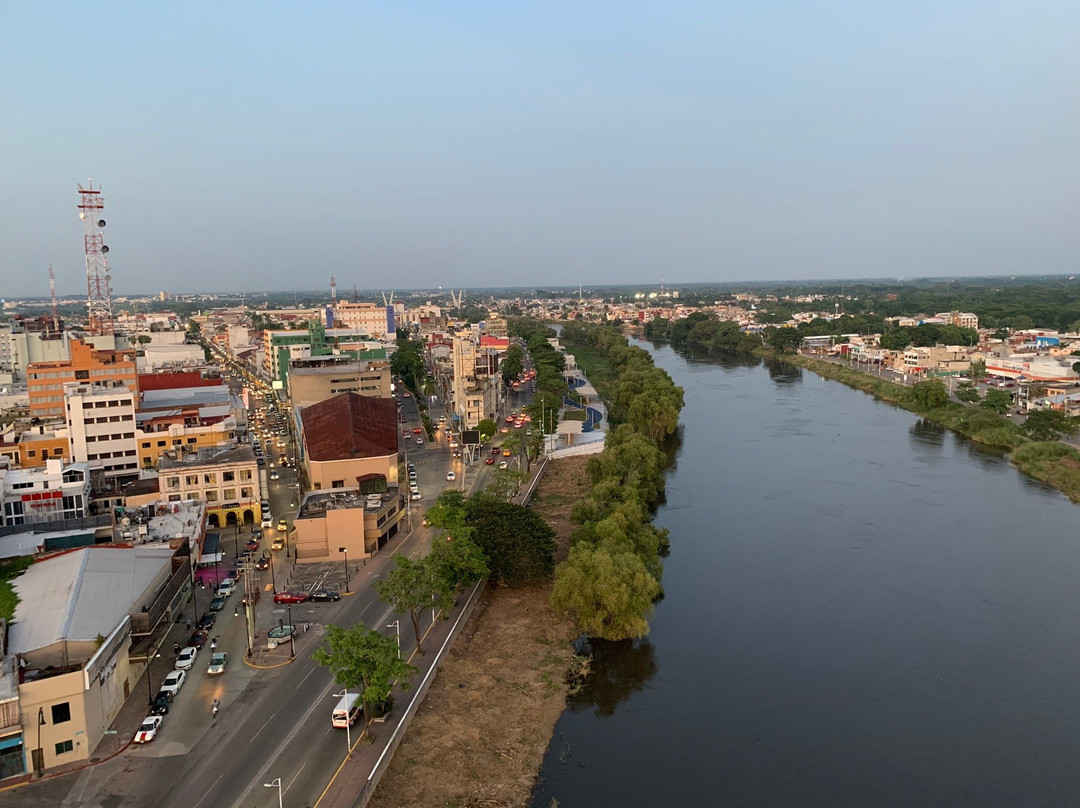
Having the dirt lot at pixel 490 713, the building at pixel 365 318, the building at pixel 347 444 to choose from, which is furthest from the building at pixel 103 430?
the building at pixel 365 318

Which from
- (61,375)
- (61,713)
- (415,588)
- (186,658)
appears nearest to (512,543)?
(415,588)

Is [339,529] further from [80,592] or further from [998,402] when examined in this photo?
→ [998,402]

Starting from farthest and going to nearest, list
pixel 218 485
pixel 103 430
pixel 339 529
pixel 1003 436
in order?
pixel 1003 436 < pixel 103 430 < pixel 218 485 < pixel 339 529

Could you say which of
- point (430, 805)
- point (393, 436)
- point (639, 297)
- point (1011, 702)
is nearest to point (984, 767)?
point (1011, 702)

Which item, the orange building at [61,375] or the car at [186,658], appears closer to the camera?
the car at [186,658]

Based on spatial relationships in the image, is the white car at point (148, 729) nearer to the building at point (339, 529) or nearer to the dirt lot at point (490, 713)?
the dirt lot at point (490, 713)

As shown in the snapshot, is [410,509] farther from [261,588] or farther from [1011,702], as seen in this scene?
[1011,702]
